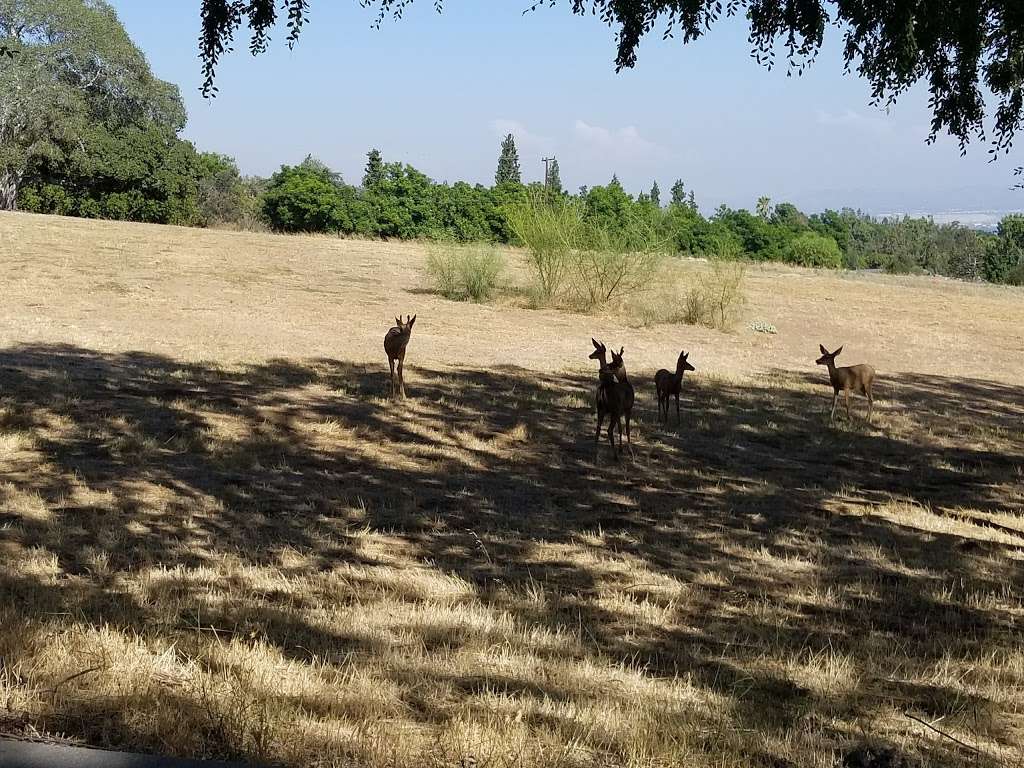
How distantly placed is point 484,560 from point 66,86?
49578 millimetres

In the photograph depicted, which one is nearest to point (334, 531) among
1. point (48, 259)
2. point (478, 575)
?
point (478, 575)

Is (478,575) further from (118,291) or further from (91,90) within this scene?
(91,90)

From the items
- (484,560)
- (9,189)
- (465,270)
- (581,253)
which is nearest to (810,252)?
(9,189)

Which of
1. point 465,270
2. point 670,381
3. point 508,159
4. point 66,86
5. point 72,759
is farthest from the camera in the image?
point 508,159

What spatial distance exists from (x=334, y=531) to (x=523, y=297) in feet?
58.8

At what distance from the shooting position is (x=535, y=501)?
8.66 meters

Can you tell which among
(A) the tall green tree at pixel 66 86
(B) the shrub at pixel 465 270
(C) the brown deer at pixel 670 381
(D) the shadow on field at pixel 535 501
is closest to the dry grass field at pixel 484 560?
(D) the shadow on field at pixel 535 501

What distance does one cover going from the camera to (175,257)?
96.1 feet

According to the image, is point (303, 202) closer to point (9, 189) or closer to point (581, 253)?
point (9, 189)

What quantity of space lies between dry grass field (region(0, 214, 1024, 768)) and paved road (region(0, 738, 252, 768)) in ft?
0.77

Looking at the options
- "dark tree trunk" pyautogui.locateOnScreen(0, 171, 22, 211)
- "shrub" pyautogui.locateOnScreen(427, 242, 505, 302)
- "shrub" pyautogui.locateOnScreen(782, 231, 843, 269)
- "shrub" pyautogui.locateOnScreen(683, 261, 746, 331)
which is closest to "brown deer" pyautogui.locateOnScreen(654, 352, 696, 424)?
"shrub" pyautogui.locateOnScreen(683, 261, 746, 331)

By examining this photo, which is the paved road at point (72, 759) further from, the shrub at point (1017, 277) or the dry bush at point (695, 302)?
the shrub at point (1017, 277)

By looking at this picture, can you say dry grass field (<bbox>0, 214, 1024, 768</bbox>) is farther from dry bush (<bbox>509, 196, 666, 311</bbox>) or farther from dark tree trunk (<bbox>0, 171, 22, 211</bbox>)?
dark tree trunk (<bbox>0, 171, 22, 211</bbox>)

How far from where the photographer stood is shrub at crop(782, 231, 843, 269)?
76.8m
